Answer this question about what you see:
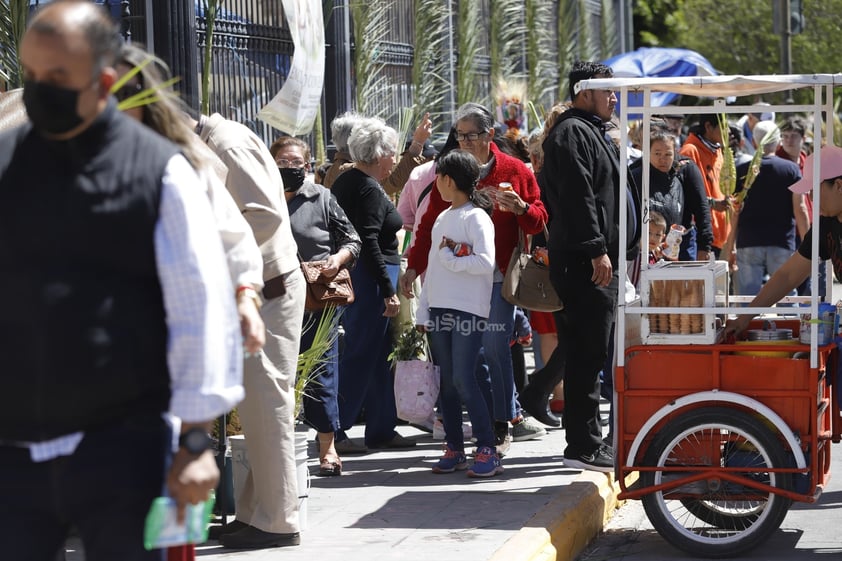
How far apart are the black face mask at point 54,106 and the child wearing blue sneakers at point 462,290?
13.7ft

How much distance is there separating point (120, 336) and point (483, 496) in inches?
160

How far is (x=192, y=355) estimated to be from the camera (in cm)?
293

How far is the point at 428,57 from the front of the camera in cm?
1369

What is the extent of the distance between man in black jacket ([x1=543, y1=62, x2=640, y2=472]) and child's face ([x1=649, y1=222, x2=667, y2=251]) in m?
1.24

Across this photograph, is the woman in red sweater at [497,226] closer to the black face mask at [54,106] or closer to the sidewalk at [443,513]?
the sidewalk at [443,513]

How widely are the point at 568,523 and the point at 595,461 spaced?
95 centimetres

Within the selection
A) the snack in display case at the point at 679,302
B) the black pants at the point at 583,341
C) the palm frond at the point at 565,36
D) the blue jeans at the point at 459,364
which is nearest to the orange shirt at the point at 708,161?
the black pants at the point at 583,341

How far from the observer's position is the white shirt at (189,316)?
2.92 metres

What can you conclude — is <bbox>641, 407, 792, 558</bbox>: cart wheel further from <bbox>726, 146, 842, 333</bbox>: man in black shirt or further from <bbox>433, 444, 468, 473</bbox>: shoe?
<bbox>433, 444, 468, 473</bbox>: shoe

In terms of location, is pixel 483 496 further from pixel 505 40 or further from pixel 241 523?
pixel 505 40

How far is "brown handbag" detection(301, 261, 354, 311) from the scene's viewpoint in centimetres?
702

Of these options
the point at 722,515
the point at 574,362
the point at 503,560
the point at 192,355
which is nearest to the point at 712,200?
the point at 574,362

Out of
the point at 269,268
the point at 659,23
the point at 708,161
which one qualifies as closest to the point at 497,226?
the point at 269,268

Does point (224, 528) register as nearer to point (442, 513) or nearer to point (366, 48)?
point (442, 513)
